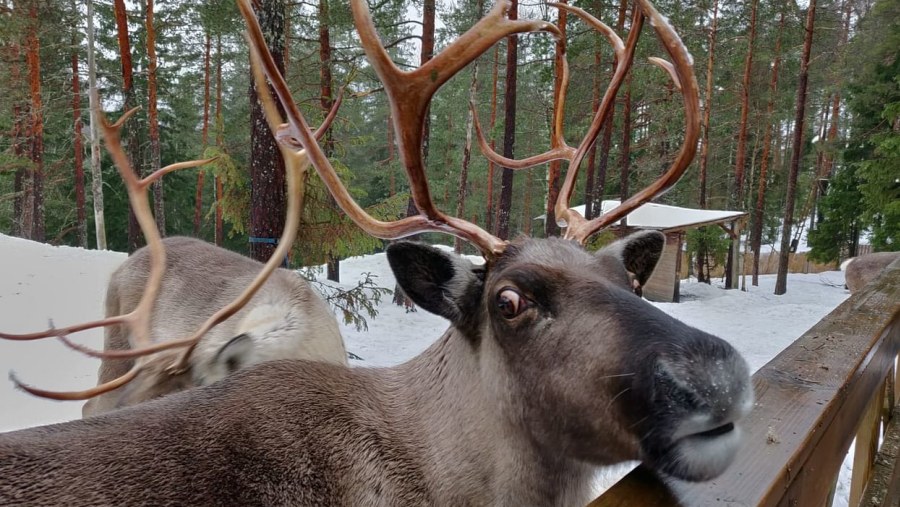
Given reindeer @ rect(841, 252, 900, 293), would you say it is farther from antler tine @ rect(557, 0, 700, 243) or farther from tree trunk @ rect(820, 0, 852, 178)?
tree trunk @ rect(820, 0, 852, 178)

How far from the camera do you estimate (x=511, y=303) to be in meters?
1.79

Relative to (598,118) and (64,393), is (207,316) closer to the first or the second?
(64,393)

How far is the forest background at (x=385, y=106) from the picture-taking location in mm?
10195

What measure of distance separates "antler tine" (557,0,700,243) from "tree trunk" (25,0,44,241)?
19415 mm

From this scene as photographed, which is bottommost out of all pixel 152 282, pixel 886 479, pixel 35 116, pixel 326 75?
pixel 886 479

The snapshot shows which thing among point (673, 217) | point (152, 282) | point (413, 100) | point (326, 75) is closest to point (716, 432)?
point (413, 100)

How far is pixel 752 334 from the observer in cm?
1133

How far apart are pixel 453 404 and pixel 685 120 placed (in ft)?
5.02

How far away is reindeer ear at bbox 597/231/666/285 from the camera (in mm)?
2322

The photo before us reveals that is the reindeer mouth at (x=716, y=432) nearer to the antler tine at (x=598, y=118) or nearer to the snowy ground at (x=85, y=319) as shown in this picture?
the antler tine at (x=598, y=118)

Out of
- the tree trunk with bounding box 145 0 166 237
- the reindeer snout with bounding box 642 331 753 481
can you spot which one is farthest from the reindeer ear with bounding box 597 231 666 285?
the tree trunk with bounding box 145 0 166 237

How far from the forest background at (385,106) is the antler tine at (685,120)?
16.4ft

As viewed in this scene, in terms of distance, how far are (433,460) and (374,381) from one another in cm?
45

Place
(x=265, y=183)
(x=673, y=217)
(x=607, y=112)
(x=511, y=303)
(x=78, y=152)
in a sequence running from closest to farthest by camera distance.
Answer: (x=511, y=303), (x=607, y=112), (x=265, y=183), (x=673, y=217), (x=78, y=152)
